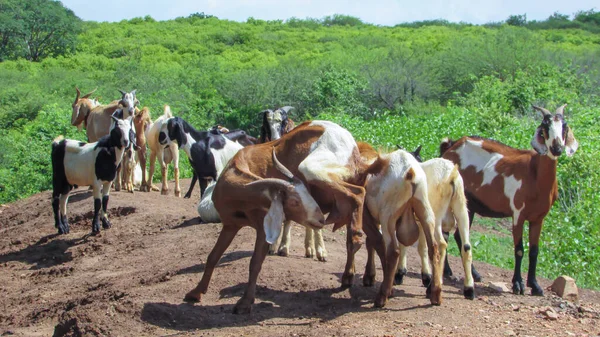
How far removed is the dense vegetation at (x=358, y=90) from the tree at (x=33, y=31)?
1.64 m

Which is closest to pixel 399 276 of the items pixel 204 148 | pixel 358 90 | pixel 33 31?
pixel 204 148

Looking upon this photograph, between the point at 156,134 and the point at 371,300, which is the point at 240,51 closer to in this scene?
the point at 156,134

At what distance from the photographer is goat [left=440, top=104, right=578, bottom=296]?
886 cm

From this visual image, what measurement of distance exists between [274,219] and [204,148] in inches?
253

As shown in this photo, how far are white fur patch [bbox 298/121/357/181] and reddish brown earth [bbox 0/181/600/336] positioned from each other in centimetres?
122

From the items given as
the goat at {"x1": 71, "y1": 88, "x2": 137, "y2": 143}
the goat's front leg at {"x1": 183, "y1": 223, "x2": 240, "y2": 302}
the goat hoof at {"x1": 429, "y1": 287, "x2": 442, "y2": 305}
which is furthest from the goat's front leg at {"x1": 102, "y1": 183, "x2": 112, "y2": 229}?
the goat hoof at {"x1": 429, "y1": 287, "x2": 442, "y2": 305}

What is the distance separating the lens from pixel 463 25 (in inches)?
2906

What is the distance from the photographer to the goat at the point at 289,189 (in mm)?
7043

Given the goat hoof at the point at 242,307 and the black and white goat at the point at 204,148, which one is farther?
the black and white goat at the point at 204,148

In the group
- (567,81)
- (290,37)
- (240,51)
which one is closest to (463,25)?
(290,37)

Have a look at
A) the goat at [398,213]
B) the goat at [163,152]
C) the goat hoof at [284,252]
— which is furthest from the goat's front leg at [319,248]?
the goat at [163,152]

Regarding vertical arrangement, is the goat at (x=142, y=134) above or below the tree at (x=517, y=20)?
below

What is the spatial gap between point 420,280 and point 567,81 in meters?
19.9

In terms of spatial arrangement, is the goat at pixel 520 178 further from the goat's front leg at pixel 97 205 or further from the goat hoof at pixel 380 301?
the goat's front leg at pixel 97 205
